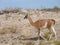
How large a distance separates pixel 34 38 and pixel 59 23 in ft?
21.0

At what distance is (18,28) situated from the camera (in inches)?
1010

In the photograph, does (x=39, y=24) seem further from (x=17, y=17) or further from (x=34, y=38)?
(x=17, y=17)

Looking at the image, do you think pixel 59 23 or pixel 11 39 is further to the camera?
pixel 59 23

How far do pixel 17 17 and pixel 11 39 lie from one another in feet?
32.2

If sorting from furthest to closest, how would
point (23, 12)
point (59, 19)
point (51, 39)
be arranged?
1. point (23, 12)
2. point (59, 19)
3. point (51, 39)

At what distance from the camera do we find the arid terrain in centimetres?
2102

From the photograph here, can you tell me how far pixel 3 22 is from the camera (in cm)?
2923

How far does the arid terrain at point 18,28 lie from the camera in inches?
827

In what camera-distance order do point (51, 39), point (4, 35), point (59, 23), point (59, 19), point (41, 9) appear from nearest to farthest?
1. point (51, 39)
2. point (4, 35)
3. point (59, 23)
4. point (59, 19)
5. point (41, 9)

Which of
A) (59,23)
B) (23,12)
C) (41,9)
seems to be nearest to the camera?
(59,23)

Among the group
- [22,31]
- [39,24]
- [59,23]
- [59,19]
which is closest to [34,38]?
[39,24]

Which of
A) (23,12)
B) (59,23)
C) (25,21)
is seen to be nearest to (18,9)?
(23,12)

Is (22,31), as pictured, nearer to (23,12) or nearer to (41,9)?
→ (23,12)

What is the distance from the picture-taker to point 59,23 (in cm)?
2777
